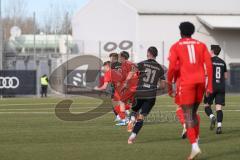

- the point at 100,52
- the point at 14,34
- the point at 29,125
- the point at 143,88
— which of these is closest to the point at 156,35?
the point at 100,52

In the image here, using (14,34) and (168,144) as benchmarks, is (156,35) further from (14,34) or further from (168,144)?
(168,144)

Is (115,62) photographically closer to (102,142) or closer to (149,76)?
(149,76)

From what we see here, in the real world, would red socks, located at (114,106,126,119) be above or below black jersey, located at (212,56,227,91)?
below

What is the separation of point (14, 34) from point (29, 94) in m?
21.5

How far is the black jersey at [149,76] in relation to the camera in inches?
544

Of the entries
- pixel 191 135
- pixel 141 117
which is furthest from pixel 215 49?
pixel 191 135

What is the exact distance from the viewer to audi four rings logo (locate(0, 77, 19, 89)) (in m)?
42.3

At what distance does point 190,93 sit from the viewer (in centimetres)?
1110

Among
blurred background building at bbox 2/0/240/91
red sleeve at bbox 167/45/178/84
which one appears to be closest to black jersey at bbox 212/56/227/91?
Result: red sleeve at bbox 167/45/178/84

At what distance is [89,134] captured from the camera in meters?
15.5

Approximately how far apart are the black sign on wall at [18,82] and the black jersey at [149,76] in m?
28.6

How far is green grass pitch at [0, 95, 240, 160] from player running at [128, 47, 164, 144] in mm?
461

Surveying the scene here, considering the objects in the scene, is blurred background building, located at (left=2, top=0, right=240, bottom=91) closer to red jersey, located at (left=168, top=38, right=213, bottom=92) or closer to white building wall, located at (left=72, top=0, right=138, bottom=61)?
white building wall, located at (left=72, top=0, right=138, bottom=61)

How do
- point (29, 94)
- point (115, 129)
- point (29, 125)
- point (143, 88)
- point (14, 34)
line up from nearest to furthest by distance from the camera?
point (143, 88)
point (115, 129)
point (29, 125)
point (29, 94)
point (14, 34)
